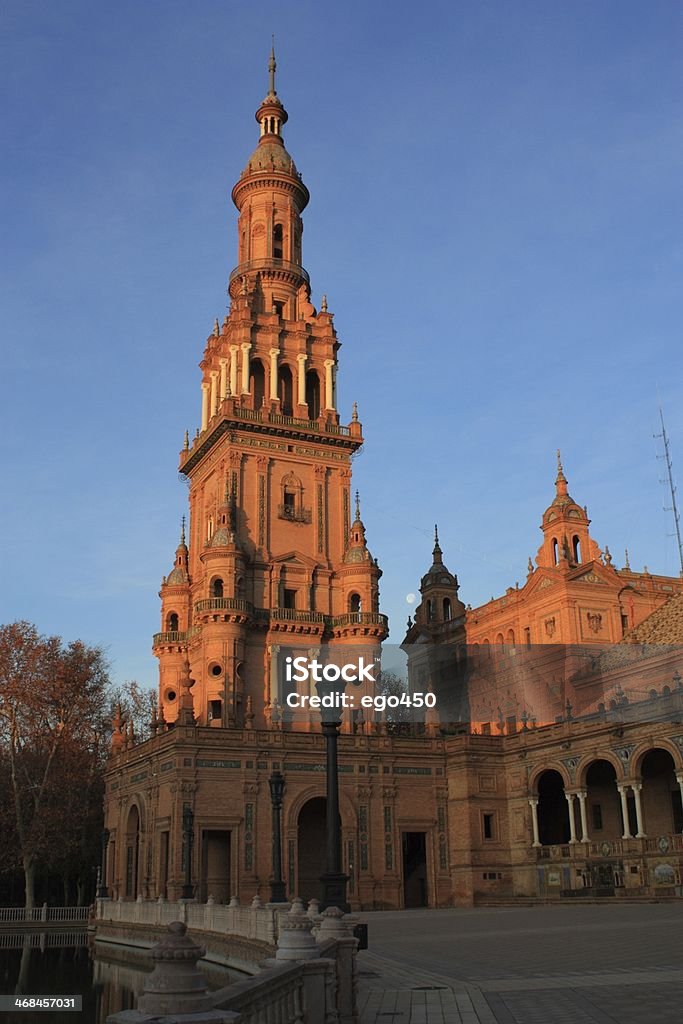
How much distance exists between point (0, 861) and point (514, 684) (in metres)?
31.4

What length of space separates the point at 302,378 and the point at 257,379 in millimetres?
2903

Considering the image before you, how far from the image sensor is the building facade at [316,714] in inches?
1775

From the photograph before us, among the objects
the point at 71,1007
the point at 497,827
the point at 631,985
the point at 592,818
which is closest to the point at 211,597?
the point at 497,827

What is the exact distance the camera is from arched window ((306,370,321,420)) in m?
66.4

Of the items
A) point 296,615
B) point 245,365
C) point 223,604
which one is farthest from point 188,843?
point 245,365

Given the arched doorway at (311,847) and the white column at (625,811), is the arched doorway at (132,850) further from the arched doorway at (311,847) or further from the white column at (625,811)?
the white column at (625,811)

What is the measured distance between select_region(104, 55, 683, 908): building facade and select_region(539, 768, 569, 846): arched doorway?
0.12 meters

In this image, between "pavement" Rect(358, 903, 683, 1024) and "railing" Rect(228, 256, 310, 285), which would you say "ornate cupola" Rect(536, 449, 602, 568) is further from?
"pavement" Rect(358, 903, 683, 1024)

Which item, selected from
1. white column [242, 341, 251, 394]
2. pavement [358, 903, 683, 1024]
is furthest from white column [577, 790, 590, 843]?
white column [242, 341, 251, 394]

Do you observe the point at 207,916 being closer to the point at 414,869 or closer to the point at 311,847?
the point at 311,847

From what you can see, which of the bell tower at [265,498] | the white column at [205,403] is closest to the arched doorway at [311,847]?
the bell tower at [265,498]

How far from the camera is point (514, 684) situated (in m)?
63.6

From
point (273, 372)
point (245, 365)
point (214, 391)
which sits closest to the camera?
point (245, 365)

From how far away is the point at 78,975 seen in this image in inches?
1158
